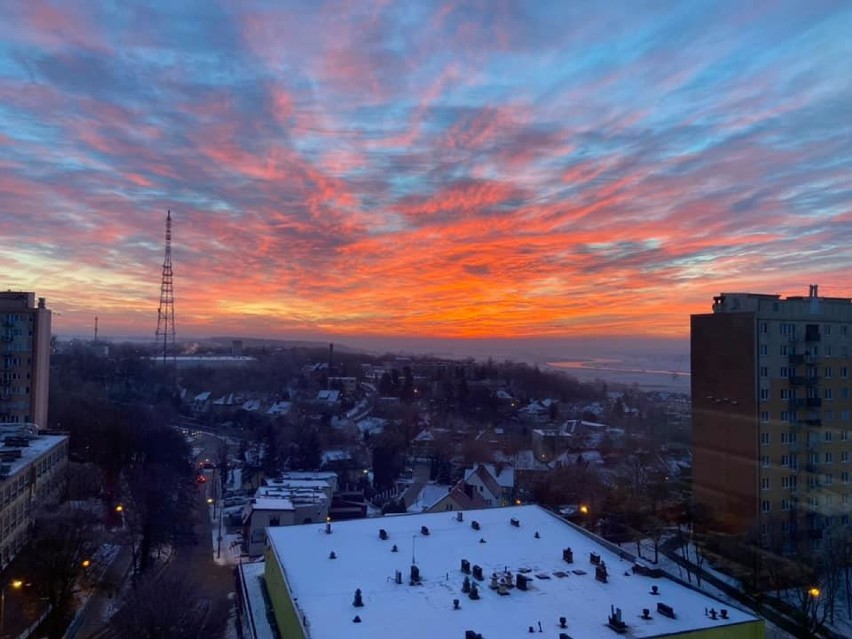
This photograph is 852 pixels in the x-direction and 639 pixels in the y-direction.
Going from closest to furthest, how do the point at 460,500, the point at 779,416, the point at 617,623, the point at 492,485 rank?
the point at 617,623 → the point at 779,416 → the point at 460,500 → the point at 492,485

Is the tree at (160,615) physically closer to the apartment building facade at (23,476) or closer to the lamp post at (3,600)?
the lamp post at (3,600)

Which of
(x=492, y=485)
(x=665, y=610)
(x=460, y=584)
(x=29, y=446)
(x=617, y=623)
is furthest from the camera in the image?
(x=492, y=485)

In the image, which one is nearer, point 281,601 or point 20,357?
point 281,601

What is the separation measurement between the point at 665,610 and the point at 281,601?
4102 mm

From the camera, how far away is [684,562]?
33.2ft

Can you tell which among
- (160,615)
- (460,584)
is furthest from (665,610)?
(160,615)

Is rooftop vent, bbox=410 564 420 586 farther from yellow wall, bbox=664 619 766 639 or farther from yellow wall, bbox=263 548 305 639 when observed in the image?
yellow wall, bbox=664 619 766 639

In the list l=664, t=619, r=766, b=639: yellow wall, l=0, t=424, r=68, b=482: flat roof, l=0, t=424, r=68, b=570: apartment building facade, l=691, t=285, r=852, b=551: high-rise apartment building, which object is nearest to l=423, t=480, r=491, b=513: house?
l=691, t=285, r=852, b=551: high-rise apartment building

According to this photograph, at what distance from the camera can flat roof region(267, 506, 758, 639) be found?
5770mm

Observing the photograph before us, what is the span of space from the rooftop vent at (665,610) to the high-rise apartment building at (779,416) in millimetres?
4802

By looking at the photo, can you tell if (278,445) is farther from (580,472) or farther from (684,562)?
(684,562)

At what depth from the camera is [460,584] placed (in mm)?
6762

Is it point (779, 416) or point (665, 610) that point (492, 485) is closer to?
point (779, 416)

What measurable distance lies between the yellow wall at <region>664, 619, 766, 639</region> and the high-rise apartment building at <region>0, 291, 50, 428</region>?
17096 millimetres
